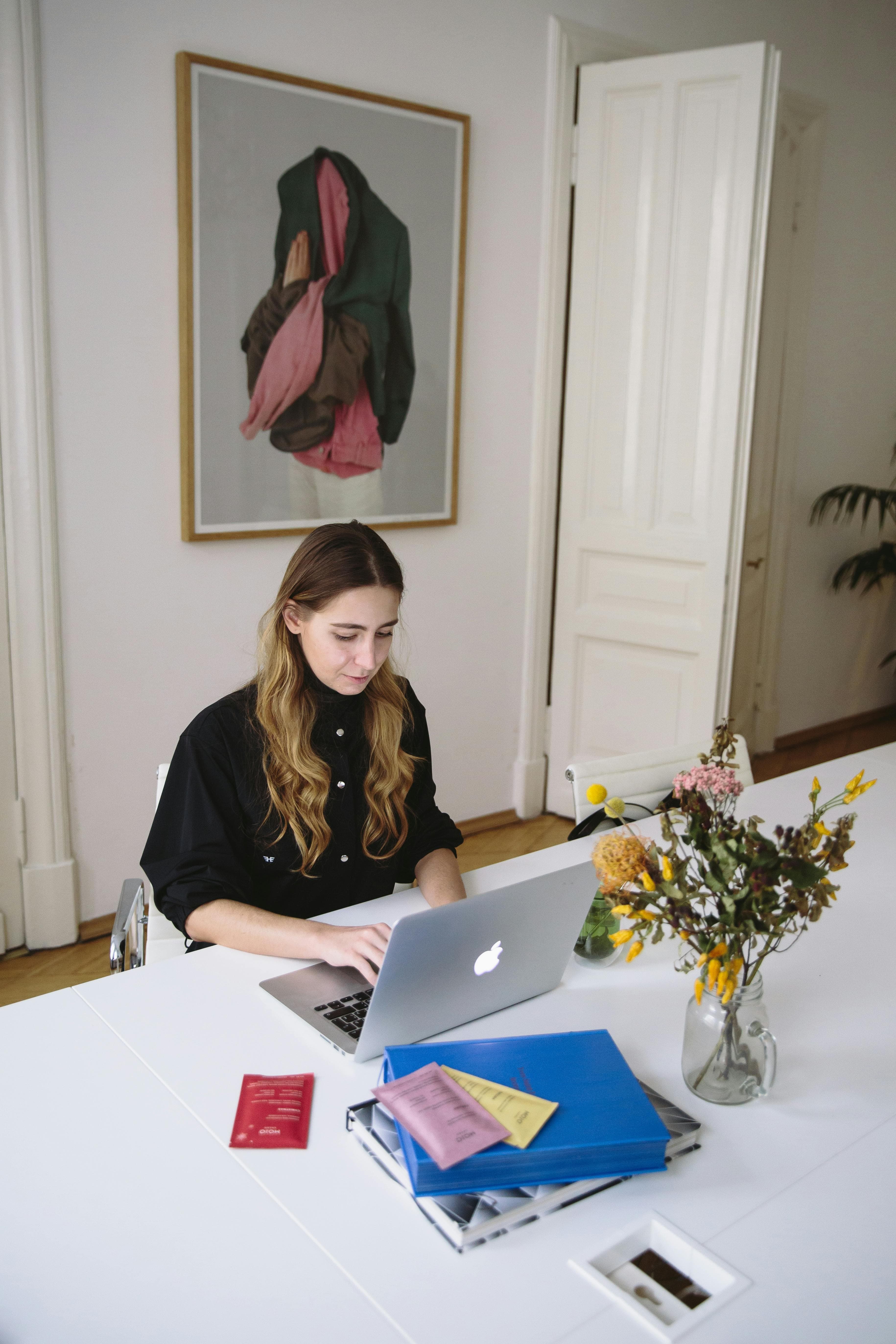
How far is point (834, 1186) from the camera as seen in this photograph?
47.2 inches

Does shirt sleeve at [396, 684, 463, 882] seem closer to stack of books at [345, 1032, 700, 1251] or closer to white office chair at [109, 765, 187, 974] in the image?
white office chair at [109, 765, 187, 974]

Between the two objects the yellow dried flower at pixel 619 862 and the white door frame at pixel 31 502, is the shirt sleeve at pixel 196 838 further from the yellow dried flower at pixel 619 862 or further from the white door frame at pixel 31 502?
the white door frame at pixel 31 502

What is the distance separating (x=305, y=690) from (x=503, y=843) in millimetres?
2273

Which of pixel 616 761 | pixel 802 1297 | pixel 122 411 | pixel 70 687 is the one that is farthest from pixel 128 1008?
pixel 122 411

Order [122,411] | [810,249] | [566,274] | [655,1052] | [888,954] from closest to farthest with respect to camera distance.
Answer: [655,1052] → [888,954] → [122,411] → [566,274] → [810,249]

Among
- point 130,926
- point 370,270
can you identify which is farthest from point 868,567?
point 130,926

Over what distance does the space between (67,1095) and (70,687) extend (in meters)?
1.93

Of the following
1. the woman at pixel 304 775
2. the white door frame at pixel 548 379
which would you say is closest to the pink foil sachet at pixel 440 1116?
the woman at pixel 304 775

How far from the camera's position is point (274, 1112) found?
4.16 ft

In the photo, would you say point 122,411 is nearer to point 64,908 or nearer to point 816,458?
point 64,908

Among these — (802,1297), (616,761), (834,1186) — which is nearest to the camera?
(802,1297)

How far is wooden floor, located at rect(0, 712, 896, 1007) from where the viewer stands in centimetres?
296

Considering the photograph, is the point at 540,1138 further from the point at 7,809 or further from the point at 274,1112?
the point at 7,809

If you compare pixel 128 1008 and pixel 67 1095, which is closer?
pixel 67 1095
